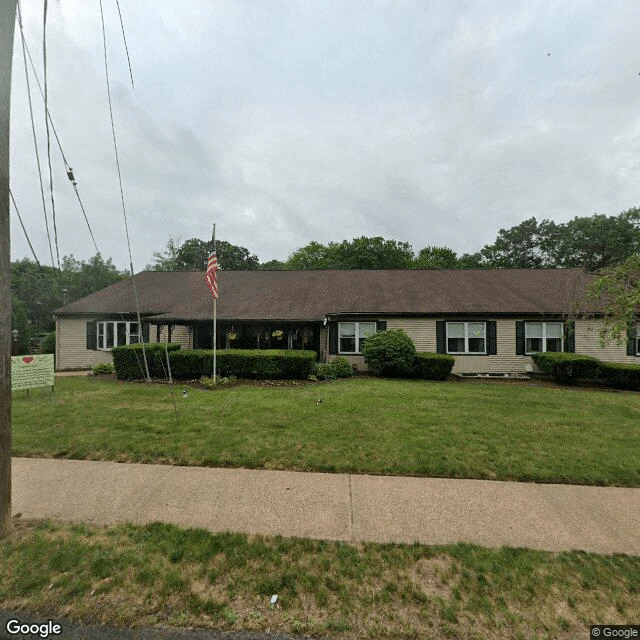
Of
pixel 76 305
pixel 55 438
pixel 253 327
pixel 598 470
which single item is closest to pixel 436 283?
pixel 253 327

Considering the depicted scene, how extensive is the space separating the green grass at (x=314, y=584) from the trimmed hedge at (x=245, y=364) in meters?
8.42

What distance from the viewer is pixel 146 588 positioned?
2.39 m

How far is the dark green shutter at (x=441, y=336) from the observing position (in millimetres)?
14328

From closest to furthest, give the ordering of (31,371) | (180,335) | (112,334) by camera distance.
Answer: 1. (31,371)
2. (180,335)
3. (112,334)

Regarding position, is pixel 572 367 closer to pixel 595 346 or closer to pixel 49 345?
pixel 595 346

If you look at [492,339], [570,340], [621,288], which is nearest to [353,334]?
[492,339]

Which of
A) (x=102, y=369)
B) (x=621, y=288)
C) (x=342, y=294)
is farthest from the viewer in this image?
(x=342, y=294)

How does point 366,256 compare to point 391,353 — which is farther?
point 366,256

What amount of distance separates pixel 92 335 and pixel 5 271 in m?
15.2

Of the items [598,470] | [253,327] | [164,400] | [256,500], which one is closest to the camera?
[256,500]

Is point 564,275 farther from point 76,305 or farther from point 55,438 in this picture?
point 76,305

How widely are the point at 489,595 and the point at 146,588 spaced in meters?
2.59

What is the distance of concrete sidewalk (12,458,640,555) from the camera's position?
3131 millimetres

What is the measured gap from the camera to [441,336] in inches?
567
